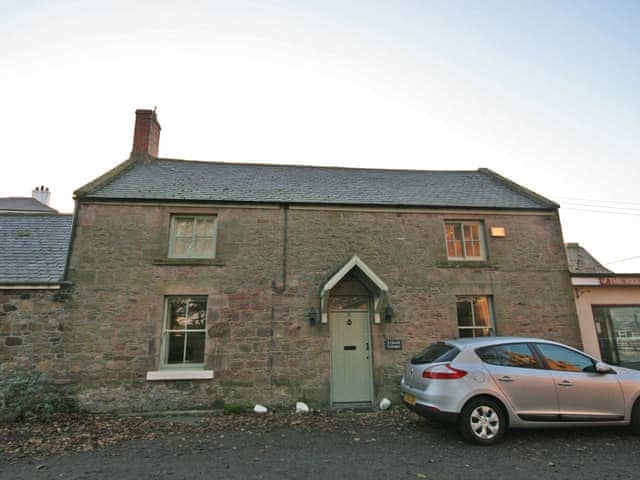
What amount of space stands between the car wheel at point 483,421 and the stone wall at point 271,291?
10.5 feet

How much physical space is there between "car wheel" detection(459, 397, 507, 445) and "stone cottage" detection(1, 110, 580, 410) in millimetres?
3211

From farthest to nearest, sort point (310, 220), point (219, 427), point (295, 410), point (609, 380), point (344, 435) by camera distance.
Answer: point (310, 220), point (295, 410), point (219, 427), point (344, 435), point (609, 380)

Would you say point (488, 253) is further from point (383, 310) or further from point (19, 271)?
point (19, 271)

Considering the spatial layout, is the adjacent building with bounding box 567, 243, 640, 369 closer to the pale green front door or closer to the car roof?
the car roof

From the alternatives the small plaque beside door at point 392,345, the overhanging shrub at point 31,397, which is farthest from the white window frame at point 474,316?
the overhanging shrub at point 31,397

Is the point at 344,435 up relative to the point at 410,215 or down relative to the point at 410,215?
down

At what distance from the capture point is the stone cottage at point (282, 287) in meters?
8.55

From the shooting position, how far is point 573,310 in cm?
1002

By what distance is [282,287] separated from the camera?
30.5 feet

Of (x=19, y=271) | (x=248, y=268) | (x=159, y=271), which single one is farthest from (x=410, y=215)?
(x=19, y=271)

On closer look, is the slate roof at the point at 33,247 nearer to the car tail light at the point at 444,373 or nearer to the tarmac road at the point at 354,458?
the tarmac road at the point at 354,458

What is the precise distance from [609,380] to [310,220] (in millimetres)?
7157

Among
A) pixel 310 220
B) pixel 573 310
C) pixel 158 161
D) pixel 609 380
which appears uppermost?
pixel 158 161

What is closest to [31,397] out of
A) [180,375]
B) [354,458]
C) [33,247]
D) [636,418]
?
[180,375]
